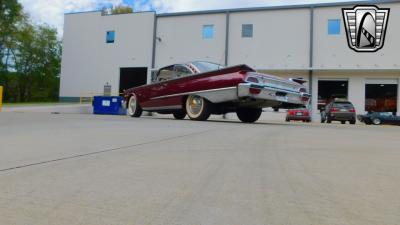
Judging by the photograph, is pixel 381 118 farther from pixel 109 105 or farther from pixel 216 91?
pixel 216 91

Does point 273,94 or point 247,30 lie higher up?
point 247,30

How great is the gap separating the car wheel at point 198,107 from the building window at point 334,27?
2104 centimetres

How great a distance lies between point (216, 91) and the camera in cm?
1106

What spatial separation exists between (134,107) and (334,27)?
66.8 ft

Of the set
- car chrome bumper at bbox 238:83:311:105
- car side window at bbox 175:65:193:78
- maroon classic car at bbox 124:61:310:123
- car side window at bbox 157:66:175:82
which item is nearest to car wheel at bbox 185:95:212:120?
maroon classic car at bbox 124:61:310:123

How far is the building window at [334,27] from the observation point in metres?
29.8

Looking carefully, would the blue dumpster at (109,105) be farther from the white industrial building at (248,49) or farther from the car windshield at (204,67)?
the car windshield at (204,67)

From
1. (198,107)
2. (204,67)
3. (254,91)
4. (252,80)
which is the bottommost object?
(198,107)

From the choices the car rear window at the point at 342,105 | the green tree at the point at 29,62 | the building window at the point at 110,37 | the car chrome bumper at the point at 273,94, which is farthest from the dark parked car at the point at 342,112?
the green tree at the point at 29,62

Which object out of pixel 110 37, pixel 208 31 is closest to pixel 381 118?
pixel 208 31

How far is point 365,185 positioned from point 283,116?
25974 mm

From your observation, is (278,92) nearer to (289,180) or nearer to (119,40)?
(289,180)

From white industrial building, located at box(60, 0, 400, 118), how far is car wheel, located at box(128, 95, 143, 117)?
17.1 m

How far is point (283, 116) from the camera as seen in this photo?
29.2m
